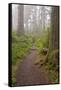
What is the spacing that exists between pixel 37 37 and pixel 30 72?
1.02ft

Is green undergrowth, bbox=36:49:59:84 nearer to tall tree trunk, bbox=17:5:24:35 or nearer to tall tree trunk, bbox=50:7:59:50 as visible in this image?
tall tree trunk, bbox=50:7:59:50

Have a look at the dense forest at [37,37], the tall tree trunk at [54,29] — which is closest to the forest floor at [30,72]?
the dense forest at [37,37]

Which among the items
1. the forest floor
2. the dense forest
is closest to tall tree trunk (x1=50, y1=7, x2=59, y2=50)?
the dense forest

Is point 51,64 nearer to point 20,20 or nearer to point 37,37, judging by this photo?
point 37,37

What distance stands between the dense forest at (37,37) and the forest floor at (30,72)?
Answer: 19 millimetres

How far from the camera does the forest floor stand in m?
2.05

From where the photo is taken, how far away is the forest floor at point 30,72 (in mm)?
2053

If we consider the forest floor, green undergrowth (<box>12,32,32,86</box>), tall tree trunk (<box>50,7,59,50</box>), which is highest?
tall tree trunk (<box>50,7,59,50</box>)

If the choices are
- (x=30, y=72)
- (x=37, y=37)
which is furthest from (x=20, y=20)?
(x=30, y=72)

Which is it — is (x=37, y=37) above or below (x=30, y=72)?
above

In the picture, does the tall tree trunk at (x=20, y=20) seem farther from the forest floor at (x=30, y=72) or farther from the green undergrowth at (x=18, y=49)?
the forest floor at (x=30, y=72)

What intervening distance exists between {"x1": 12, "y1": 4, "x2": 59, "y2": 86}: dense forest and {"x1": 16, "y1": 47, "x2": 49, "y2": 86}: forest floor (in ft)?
0.06

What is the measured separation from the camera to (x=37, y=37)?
209 cm

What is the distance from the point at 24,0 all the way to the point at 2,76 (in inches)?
26.9
